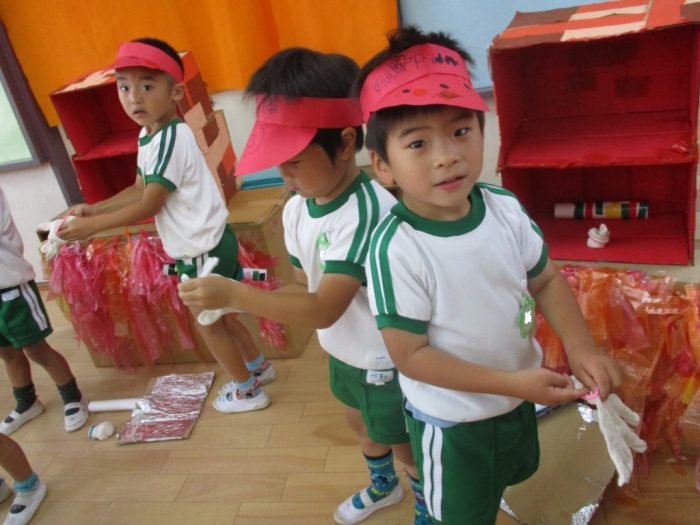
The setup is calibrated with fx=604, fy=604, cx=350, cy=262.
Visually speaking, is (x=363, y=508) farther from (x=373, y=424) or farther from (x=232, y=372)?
(x=232, y=372)

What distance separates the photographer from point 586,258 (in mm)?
1477

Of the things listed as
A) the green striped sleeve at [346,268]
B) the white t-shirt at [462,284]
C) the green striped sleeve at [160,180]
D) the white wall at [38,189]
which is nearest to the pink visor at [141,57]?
the green striped sleeve at [160,180]

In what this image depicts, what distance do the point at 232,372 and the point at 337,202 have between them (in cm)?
106

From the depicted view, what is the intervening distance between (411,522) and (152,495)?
755 mm

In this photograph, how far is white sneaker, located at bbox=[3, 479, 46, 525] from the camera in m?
1.68

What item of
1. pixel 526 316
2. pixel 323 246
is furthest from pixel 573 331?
pixel 323 246

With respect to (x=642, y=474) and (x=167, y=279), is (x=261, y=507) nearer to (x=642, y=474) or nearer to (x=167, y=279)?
(x=167, y=279)

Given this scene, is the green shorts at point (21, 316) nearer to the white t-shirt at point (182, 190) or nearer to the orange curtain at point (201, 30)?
the white t-shirt at point (182, 190)

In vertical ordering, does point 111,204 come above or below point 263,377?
above

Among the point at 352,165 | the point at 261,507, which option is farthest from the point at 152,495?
the point at 352,165

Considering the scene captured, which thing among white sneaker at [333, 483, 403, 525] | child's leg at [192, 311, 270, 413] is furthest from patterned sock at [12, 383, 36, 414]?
white sneaker at [333, 483, 403, 525]

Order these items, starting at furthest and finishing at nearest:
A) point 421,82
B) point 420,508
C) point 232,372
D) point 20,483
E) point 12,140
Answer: point 12,140 → point 232,372 → point 20,483 → point 420,508 → point 421,82

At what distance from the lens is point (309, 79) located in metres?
0.99

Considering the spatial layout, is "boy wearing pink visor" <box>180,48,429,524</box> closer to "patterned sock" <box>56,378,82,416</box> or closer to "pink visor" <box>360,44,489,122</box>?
"pink visor" <box>360,44,489,122</box>
